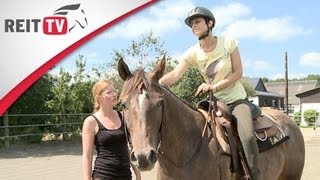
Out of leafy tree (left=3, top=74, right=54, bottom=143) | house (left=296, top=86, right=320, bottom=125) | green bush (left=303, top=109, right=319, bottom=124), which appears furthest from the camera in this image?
house (left=296, top=86, right=320, bottom=125)

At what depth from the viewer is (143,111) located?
10.3ft

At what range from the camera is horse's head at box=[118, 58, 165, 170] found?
3.03 m

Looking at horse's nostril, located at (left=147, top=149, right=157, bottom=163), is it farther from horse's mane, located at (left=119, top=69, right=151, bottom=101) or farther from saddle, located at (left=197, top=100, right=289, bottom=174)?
saddle, located at (left=197, top=100, right=289, bottom=174)

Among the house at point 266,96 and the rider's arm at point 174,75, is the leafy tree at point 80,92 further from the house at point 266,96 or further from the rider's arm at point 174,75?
the house at point 266,96

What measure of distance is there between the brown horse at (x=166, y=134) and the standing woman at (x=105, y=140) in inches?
19.0

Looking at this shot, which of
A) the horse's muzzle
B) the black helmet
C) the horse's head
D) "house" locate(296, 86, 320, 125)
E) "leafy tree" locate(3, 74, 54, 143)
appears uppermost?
the black helmet

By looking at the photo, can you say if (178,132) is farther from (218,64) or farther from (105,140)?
(218,64)

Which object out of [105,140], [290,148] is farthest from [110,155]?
[290,148]

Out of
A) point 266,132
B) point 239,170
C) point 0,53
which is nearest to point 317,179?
point 266,132

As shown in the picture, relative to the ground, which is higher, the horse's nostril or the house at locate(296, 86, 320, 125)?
the horse's nostril

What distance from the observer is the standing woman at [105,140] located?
13.2 feet

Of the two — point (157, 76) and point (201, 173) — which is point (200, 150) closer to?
point (201, 173)

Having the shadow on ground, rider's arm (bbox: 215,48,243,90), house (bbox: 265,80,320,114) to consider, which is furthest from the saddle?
house (bbox: 265,80,320,114)

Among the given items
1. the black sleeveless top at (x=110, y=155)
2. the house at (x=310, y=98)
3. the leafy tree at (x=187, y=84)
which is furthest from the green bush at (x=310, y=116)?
the black sleeveless top at (x=110, y=155)
